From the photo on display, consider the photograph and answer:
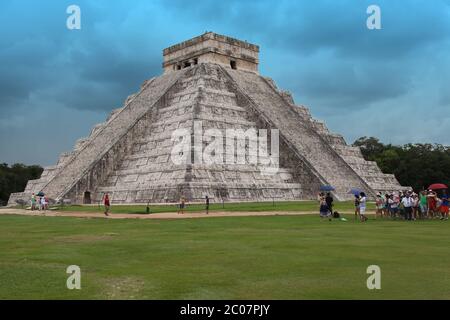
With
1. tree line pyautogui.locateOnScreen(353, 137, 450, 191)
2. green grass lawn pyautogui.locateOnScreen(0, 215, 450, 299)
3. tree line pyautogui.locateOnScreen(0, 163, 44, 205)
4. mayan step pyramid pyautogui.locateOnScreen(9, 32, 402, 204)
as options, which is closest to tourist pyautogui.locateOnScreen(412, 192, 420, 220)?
green grass lawn pyautogui.locateOnScreen(0, 215, 450, 299)

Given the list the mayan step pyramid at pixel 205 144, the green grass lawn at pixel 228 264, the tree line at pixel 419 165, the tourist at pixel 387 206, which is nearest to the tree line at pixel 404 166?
the tree line at pixel 419 165

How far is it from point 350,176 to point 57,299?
110 feet

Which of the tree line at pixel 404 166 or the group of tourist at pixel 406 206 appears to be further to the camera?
the tree line at pixel 404 166

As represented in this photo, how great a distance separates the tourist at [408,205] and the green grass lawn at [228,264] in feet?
18.1

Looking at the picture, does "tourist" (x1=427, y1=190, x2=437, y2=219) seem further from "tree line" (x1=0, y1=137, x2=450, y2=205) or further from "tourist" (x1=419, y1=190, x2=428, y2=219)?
"tree line" (x1=0, y1=137, x2=450, y2=205)

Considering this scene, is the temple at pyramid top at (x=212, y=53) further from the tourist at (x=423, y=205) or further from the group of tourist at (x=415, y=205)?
the tourist at (x=423, y=205)

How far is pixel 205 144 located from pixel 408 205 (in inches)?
634

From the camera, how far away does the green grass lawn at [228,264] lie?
7141 mm

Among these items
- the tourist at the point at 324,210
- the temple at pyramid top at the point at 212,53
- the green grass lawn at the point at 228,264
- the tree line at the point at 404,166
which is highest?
the temple at pyramid top at the point at 212,53

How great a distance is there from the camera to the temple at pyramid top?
44.9 meters

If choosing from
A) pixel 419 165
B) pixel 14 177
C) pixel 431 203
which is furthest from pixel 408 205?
pixel 14 177

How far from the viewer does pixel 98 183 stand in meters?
36.6

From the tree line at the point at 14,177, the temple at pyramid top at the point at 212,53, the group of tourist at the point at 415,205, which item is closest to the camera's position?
the group of tourist at the point at 415,205

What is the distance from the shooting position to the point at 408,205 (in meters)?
20.8
